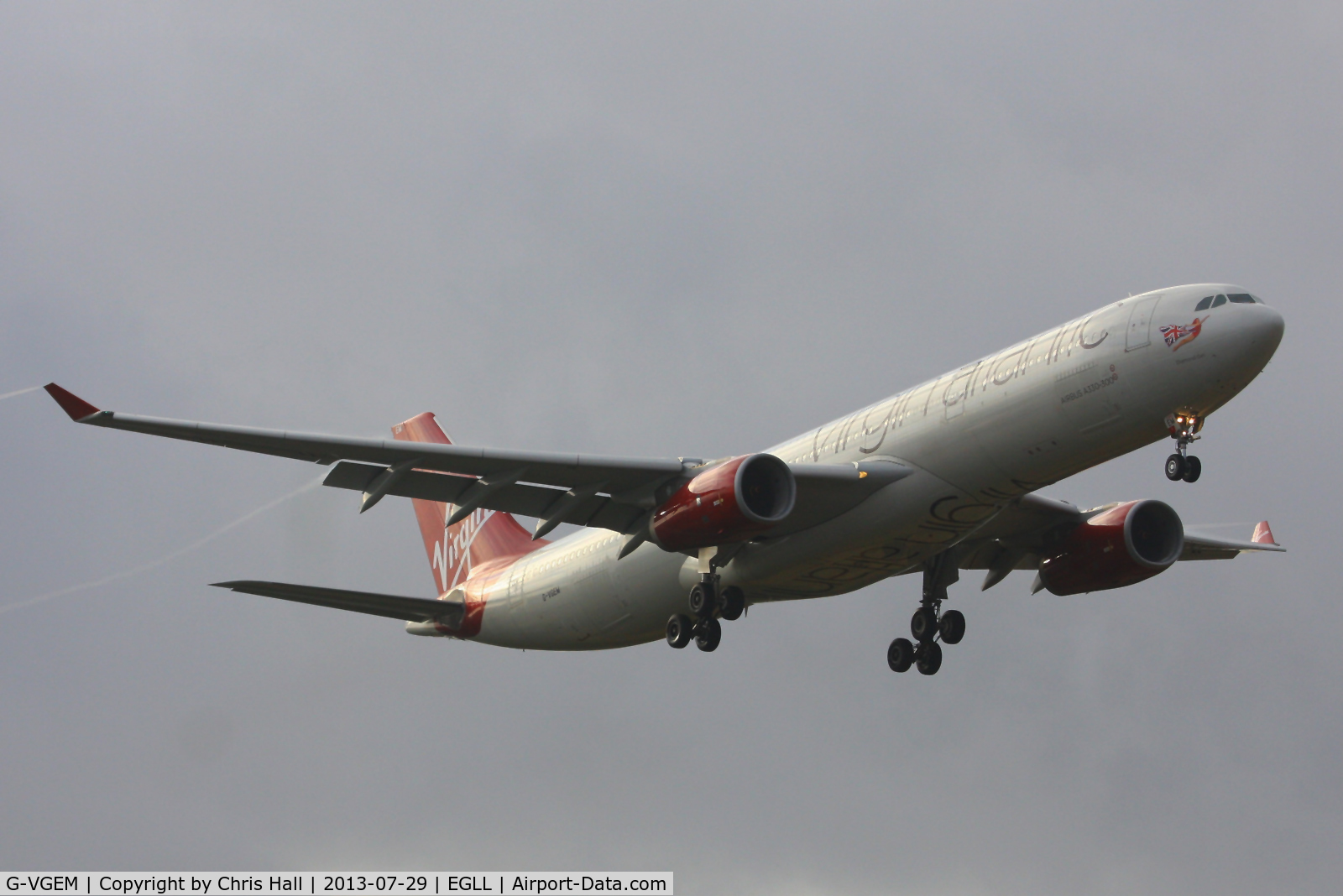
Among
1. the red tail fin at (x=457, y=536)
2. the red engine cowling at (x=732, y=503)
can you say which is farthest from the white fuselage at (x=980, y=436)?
the red tail fin at (x=457, y=536)

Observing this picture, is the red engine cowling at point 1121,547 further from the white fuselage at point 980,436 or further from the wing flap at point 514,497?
the wing flap at point 514,497

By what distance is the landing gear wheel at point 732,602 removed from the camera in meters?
29.8

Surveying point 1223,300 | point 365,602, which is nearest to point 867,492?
point 1223,300

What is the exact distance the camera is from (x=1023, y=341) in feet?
87.4

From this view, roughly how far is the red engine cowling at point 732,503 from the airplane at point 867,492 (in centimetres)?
3

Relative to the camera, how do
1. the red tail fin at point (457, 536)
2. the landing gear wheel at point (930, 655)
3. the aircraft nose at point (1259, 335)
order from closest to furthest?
the aircraft nose at point (1259, 335), the landing gear wheel at point (930, 655), the red tail fin at point (457, 536)

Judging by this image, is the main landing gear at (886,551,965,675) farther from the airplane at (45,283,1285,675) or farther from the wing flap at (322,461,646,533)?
the wing flap at (322,461,646,533)

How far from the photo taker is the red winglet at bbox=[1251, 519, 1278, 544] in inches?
1410

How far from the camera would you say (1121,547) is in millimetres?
32156

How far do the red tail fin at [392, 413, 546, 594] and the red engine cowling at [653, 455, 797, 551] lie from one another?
10666 millimetres

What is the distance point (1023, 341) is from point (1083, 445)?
2369 mm

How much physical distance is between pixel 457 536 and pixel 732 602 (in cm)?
1195

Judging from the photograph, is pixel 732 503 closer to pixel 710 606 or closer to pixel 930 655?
pixel 710 606

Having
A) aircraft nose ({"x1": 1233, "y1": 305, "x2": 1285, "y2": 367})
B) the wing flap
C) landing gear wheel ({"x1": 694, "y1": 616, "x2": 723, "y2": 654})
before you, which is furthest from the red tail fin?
aircraft nose ({"x1": 1233, "y1": 305, "x2": 1285, "y2": 367})
